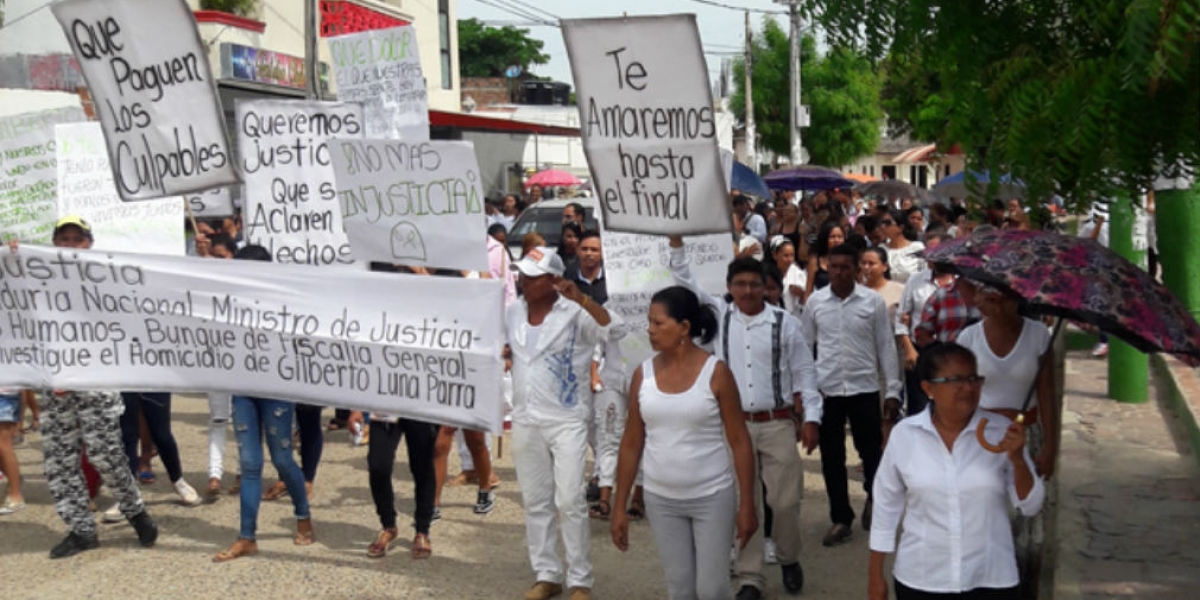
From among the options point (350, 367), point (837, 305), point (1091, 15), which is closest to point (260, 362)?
point (350, 367)

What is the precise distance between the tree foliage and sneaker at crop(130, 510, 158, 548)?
5391 millimetres

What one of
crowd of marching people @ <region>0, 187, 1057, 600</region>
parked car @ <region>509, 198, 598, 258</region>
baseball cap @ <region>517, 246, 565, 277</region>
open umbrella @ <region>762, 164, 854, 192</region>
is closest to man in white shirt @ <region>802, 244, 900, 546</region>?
crowd of marching people @ <region>0, 187, 1057, 600</region>

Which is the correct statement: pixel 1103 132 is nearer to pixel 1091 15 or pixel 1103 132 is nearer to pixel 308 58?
pixel 1091 15

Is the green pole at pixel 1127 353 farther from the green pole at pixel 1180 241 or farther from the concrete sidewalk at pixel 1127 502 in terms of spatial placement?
the green pole at pixel 1180 241

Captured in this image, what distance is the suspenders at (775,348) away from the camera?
7.49 metres

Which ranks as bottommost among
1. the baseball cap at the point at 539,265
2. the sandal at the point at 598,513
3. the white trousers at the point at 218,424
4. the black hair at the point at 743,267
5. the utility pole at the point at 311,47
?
the sandal at the point at 598,513

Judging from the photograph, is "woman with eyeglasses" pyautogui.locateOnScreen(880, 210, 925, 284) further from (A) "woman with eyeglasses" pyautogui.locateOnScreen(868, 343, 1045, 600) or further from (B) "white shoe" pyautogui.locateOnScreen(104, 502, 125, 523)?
(A) "woman with eyeglasses" pyautogui.locateOnScreen(868, 343, 1045, 600)

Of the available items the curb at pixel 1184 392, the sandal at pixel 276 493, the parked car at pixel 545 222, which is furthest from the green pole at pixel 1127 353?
the parked car at pixel 545 222

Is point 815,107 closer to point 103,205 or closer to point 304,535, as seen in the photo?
point 103,205

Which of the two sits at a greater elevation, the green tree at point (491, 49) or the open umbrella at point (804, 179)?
the green tree at point (491, 49)

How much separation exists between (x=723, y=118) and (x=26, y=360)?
161 ft

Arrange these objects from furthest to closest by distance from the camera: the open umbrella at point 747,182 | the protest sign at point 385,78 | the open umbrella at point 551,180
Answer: the open umbrella at point 551,180
the open umbrella at point 747,182
the protest sign at point 385,78

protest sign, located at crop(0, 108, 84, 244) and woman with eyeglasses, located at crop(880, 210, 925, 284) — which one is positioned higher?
protest sign, located at crop(0, 108, 84, 244)

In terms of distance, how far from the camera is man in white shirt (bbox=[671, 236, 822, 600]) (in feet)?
24.5
